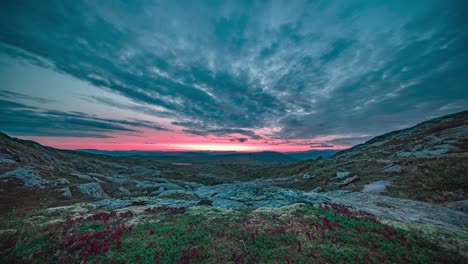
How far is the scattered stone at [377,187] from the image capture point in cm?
3027

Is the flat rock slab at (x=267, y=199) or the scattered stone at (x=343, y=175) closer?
the flat rock slab at (x=267, y=199)

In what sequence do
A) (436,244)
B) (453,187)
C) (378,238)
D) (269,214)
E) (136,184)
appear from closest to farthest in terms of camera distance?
(436,244) → (378,238) → (269,214) → (453,187) → (136,184)

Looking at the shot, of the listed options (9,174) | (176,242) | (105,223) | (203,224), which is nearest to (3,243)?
(105,223)

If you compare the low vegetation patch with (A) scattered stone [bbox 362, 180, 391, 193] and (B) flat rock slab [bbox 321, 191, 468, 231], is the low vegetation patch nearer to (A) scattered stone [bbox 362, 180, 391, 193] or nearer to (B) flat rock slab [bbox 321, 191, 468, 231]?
(B) flat rock slab [bbox 321, 191, 468, 231]

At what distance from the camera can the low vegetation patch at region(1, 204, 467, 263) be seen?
982cm

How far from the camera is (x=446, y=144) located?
48.6 metres

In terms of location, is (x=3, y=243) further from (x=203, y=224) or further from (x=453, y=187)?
(x=453, y=187)

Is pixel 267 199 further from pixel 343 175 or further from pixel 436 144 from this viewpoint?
pixel 436 144

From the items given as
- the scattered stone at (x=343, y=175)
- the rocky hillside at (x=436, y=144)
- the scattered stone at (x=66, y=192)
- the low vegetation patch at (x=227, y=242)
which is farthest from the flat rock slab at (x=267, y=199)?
the rocky hillside at (x=436, y=144)

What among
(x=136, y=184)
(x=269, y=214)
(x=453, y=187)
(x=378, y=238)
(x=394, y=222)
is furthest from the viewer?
(x=136, y=184)

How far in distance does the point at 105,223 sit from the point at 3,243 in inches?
241

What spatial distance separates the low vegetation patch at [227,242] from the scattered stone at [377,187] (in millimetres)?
18503

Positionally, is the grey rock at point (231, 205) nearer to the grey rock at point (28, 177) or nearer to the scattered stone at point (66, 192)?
the scattered stone at point (66, 192)

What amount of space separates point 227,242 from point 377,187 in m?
34.8
